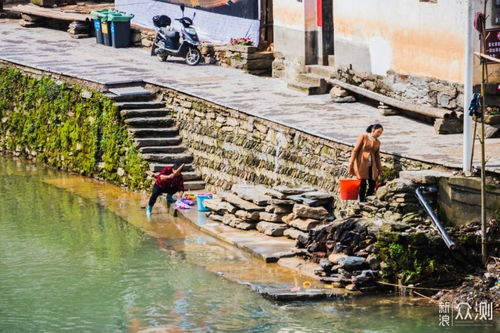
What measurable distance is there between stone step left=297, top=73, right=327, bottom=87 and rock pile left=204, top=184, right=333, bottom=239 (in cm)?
401

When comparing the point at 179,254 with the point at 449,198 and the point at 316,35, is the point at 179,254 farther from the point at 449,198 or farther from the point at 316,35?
the point at 316,35

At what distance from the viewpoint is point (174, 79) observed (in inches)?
1021

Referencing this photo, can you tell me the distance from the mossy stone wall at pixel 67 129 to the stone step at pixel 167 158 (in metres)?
0.15

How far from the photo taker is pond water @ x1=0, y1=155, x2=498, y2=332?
16172mm

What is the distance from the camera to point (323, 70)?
24.6 m

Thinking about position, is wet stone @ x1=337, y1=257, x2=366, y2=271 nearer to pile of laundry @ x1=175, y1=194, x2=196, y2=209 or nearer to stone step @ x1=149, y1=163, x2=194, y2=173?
pile of laundry @ x1=175, y1=194, x2=196, y2=209

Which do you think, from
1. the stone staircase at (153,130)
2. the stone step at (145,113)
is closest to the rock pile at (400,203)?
the stone staircase at (153,130)

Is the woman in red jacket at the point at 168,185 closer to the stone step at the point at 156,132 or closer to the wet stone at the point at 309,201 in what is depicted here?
the stone step at the point at 156,132

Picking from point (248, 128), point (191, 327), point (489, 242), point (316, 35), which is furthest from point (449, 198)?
point (316, 35)

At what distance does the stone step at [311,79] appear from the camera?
79.0ft

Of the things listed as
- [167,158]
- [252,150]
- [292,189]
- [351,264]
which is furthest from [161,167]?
[351,264]

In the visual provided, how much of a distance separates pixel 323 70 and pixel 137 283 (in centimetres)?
A: 796

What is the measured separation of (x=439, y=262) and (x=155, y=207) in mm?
6733

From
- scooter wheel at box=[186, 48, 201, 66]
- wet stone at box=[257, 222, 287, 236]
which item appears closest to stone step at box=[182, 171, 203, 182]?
wet stone at box=[257, 222, 287, 236]
